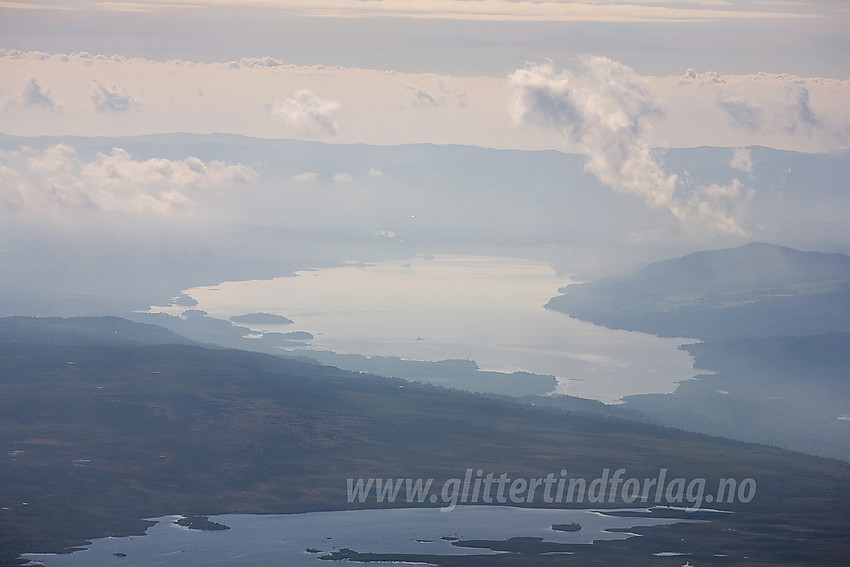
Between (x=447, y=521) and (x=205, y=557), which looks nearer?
(x=205, y=557)

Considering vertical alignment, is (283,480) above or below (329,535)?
above

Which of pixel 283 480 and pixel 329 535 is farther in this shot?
pixel 283 480

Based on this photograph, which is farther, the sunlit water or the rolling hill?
the rolling hill

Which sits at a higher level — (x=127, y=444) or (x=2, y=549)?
(x=127, y=444)

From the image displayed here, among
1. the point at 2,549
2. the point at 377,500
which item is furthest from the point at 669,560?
the point at 2,549

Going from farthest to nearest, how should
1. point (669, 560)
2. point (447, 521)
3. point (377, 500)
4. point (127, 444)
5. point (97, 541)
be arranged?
point (127, 444)
point (377, 500)
point (447, 521)
point (97, 541)
point (669, 560)

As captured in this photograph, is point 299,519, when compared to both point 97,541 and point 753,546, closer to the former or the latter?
point 97,541

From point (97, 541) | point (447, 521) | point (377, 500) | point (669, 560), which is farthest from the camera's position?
point (377, 500)

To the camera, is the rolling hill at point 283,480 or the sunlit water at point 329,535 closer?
the sunlit water at point 329,535
